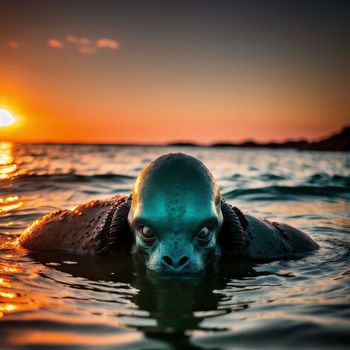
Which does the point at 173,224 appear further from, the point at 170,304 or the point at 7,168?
the point at 7,168

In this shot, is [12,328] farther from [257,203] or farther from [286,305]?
[257,203]

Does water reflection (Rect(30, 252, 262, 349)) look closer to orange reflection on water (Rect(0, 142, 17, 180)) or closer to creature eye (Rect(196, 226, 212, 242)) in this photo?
creature eye (Rect(196, 226, 212, 242))

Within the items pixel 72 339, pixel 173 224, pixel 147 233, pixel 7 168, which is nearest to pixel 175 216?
pixel 173 224

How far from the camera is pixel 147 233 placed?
416cm

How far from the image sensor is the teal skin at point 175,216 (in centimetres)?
400

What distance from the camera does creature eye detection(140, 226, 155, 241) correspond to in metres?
4.13

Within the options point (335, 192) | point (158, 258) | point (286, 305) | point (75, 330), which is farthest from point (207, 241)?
point (335, 192)

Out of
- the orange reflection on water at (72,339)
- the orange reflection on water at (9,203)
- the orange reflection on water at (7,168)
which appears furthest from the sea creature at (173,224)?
the orange reflection on water at (7,168)

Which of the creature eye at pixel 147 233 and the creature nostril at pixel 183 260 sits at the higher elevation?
the creature eye at pixel 147 233

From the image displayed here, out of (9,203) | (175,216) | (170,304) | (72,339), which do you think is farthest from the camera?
(9,203)

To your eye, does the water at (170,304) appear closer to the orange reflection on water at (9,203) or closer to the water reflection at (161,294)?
the water reflection at (161,294)

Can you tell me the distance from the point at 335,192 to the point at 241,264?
842 centimetres

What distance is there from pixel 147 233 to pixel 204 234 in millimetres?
483

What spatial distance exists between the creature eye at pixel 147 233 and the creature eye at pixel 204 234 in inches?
15.3
